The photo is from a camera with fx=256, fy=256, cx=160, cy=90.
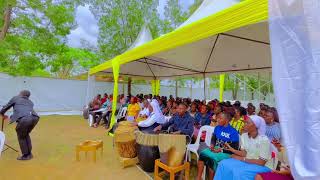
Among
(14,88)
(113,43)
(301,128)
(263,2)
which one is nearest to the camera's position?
(301,128)

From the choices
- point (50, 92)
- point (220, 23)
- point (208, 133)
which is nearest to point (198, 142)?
point (208, 133)

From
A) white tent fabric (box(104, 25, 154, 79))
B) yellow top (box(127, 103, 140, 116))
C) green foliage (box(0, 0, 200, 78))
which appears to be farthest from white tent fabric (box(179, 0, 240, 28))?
green foliage (box(0, 0, 200, 78))

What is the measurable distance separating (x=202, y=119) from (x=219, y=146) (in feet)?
6.31

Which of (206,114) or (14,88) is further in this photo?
(14,88)

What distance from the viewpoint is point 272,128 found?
166 inches

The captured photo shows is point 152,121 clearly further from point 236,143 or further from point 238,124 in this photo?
point 236,143

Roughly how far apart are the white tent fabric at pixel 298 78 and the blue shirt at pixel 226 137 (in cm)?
174

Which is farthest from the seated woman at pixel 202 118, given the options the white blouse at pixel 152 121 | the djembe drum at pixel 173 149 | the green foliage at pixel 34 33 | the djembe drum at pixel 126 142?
the green foliage at pixel 34 33

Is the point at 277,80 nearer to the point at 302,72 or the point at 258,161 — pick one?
the point at 302,72

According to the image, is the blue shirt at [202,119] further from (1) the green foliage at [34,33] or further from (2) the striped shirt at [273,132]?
(1) the green foliage at [34,33]

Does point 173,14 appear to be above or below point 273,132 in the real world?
above

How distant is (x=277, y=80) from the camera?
77.0 inches

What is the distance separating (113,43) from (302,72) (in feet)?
48.7

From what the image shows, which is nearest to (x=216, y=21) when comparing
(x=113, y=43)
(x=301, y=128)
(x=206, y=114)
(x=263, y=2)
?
(x=263, y=2)
